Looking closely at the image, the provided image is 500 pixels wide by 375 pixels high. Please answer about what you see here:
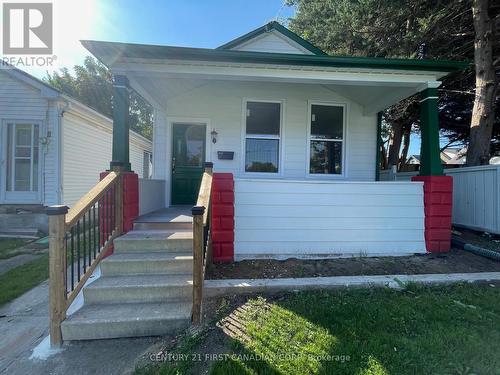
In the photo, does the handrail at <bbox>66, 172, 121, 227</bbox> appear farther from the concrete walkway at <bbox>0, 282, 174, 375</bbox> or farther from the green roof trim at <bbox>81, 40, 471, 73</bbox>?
the green roof trim at <bbox>81, 40, 471, 73</bbox>

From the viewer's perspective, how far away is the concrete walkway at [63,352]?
2334 mm

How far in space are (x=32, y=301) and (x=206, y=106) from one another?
4.63 metres

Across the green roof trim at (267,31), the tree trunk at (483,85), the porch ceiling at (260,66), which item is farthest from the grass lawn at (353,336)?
the green roof trim at (267,31)

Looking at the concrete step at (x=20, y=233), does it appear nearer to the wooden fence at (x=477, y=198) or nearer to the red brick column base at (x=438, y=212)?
the red brick column base at (x=438, y=212)

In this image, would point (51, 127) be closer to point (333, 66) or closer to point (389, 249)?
point (333, 66)

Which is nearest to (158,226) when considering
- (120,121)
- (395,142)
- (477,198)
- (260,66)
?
(120,121)

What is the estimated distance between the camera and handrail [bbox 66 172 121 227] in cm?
277

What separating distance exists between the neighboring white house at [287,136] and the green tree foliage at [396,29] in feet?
11.3

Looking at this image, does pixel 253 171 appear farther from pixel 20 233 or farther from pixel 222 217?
pixel 20 233

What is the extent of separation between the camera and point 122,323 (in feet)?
9.02

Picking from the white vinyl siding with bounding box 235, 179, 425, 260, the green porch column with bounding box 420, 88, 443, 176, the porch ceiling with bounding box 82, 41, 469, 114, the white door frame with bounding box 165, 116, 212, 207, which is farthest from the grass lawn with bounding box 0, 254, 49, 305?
the green porch column with bounding box 420, 88, 443, 176

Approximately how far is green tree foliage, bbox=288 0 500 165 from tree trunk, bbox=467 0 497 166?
838 millimetres

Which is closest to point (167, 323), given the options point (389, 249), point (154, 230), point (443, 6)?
point (154, 230)

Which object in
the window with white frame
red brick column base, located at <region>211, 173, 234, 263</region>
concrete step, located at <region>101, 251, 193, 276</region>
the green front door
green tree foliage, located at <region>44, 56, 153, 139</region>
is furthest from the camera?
green tree foliage, located at <region>44, 56, 153, 139</region>
